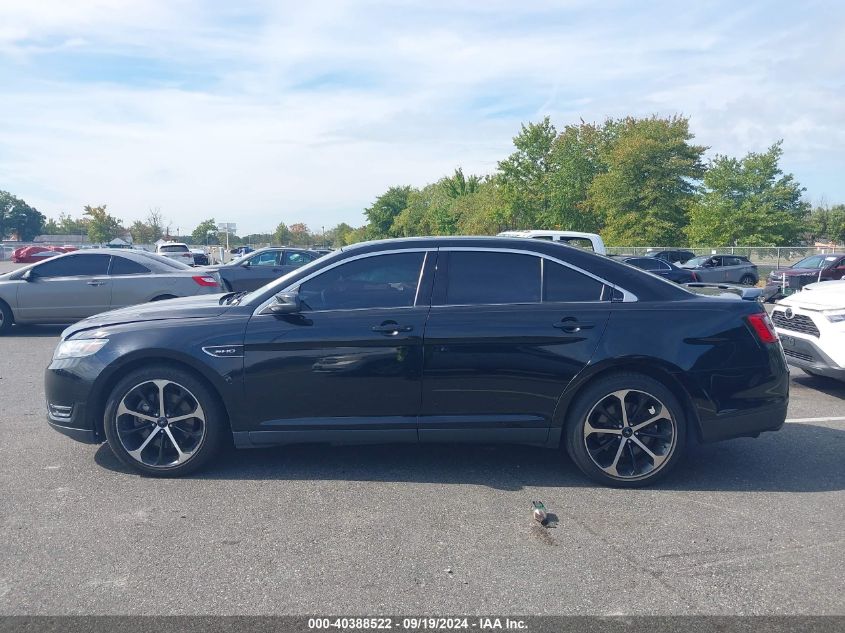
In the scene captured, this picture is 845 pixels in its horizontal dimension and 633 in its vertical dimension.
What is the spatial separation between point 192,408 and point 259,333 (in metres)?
0.70

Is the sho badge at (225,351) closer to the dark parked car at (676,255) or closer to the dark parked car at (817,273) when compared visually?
the dark parked car at (817,273)

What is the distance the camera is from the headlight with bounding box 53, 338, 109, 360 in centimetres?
478

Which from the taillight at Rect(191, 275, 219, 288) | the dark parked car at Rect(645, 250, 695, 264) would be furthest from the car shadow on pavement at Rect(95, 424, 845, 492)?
the dark parked car at Rect(645, 250, 695, 264)

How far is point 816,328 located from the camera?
7.21 meters

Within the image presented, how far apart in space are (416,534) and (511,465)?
135 centimetres

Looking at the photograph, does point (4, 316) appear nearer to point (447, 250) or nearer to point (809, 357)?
point (447, 250)

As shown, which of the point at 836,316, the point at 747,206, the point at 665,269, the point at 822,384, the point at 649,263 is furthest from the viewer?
the point at 747,206

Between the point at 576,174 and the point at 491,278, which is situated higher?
the point at 576,174

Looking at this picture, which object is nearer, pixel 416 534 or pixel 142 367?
pixel 416 534

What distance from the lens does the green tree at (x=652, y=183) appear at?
49.0m

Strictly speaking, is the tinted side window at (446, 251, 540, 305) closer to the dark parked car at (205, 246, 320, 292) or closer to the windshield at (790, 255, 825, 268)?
the dark parked car at (205, 246, 320, 292)

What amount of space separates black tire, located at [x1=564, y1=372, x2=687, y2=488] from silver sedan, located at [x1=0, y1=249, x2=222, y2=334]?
869 cm

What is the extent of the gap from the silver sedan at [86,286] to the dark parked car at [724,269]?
23.0 metres

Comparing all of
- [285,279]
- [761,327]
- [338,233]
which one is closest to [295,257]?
[285,279]
